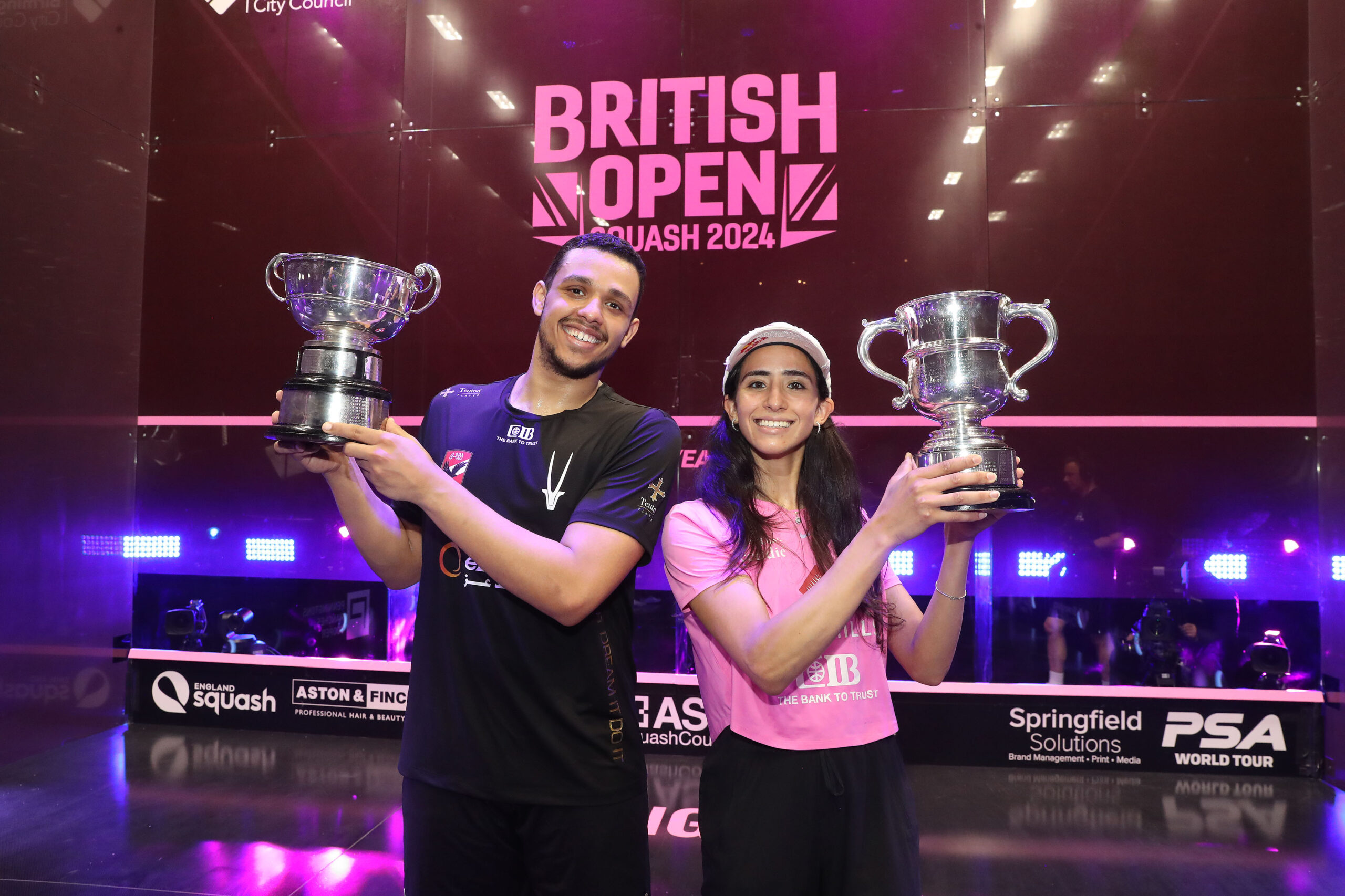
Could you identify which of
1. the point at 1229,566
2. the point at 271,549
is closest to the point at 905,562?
the point at 1229,566

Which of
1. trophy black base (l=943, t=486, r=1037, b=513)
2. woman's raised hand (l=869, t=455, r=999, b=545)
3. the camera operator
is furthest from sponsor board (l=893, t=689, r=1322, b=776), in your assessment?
woman's raised hand (l=869, t=455, r=999, b=545)

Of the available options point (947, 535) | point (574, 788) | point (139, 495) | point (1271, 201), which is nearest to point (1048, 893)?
point (947, 535)

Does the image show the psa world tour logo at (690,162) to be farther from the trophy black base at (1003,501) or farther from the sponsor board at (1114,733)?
the trophy black base at (1003,501)

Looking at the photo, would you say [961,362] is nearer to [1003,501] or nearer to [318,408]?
[1003,501]

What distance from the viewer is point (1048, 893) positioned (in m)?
2.77

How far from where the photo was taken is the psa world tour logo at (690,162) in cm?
434

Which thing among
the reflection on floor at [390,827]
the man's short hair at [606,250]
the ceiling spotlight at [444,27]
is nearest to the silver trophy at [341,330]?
the man's short hair at [606,250]

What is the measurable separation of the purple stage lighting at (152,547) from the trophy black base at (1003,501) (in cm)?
477

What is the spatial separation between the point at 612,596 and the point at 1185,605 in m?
3.74

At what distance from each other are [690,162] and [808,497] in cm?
318

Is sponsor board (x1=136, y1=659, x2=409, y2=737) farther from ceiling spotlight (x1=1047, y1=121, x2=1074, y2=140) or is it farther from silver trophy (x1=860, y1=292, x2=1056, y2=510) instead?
ceiling spotlight (x1=1047, y1=121, x2=1074, y2=140)

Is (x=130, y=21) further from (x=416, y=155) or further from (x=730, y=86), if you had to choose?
(x=730, y=86)

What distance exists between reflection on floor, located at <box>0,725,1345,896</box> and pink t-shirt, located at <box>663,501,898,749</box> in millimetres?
1577

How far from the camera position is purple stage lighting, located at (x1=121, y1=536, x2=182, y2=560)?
466 cm
